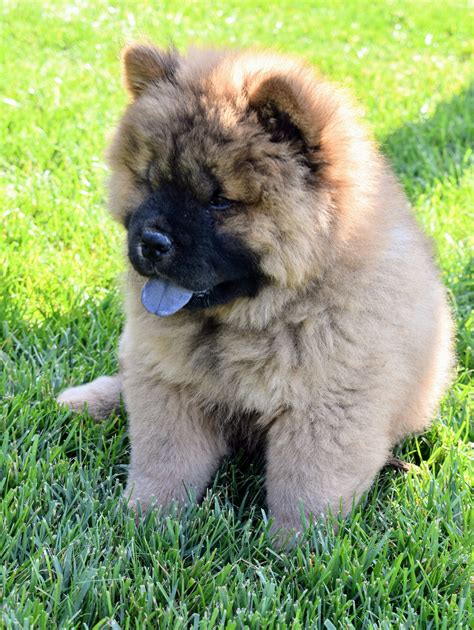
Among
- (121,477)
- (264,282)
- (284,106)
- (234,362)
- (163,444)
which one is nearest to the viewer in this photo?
(284,106)

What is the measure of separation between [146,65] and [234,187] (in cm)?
58

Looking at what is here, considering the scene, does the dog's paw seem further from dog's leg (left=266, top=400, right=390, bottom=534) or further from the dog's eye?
the dog's eye

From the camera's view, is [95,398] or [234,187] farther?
[95,398]

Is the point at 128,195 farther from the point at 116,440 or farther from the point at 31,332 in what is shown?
the point at 31,332

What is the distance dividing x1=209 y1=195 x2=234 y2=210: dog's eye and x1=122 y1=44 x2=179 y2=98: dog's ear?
0.48m

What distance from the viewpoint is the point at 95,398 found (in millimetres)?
3107

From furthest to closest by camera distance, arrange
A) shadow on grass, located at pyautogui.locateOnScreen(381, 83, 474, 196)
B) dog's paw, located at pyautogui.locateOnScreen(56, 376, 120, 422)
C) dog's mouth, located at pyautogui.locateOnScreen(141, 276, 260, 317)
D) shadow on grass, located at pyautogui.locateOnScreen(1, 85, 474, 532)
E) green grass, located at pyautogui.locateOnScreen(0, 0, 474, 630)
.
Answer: shadow on grass, located at pyautogui.locateOnScreen(381, 83, 474, 196), dog's paw, located at pyautogui.locateOnScreen(56, 376, 120, 422), shadow on grass, located at pyautogui.locateOnScreen(1, 85, 474, 532), dog's mouth, located at pyautogui.locateOnScreen(141, 276, 260, 317), green grass, located at pyautogui.locateOnScreen(0, 0, 474, 630)

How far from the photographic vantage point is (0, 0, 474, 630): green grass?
220cm

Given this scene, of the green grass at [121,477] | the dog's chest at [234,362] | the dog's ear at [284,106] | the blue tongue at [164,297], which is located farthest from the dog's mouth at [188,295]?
the green grass at [121,477]

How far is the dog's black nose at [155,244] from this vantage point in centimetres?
233

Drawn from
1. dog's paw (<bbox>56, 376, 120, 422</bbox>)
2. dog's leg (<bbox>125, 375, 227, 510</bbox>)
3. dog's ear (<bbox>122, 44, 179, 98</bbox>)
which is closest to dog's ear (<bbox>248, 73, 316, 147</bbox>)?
dog's ear (<bbox>122, 44, 179, 98</bbox>)

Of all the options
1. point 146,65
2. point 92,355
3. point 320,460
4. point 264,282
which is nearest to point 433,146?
point 92,355

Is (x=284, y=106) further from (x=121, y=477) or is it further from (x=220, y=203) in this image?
(x=121, y=477)

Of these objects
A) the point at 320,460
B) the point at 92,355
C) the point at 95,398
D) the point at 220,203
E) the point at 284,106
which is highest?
the point at 284,106
